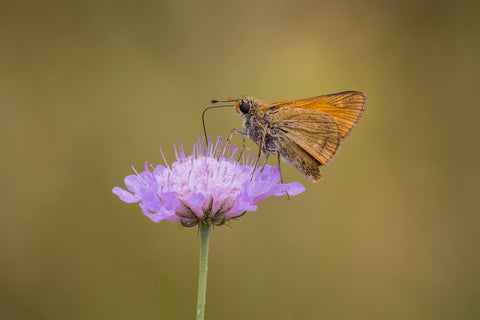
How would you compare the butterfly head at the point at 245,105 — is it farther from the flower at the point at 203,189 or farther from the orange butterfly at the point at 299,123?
the flower at the point at 203,189

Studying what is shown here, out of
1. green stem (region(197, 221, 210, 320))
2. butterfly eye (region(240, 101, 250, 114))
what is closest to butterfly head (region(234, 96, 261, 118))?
butterfly eye (region(240, 101, 250, 114))

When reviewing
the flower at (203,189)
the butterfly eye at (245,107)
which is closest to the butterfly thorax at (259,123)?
the butterfly eye at (245,107)

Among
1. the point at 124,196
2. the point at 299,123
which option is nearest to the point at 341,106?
the point at 299,123

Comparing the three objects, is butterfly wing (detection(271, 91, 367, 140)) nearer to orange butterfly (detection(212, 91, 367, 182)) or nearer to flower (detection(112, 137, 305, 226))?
orange butterfly (detection(212, 91, 367, 182))

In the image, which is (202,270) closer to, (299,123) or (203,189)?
(203,189)

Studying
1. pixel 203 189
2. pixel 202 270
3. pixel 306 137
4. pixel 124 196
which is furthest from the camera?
pixel 306 137

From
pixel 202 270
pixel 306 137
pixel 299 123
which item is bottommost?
pixel 202 270

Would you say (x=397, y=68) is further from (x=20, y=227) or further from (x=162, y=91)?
(x=20, y=227)
